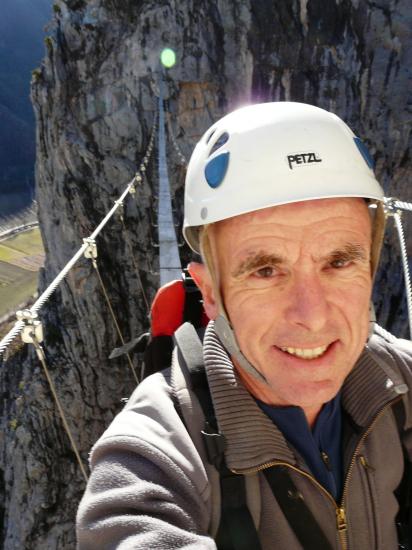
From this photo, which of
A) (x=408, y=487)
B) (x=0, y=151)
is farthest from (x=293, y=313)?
(x=0, y=151)

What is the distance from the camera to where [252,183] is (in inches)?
68.5

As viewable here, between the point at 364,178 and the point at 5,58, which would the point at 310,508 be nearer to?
the point at 364,178

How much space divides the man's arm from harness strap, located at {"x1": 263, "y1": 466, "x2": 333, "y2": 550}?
0.88 ft

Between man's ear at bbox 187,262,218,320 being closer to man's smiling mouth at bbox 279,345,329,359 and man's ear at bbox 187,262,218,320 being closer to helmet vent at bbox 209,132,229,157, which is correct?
man's smiling mouth at bbox 279,345,329,359

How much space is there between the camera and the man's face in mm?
1532

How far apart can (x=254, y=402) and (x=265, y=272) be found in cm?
50

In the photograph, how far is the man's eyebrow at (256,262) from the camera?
Result: 1561mm

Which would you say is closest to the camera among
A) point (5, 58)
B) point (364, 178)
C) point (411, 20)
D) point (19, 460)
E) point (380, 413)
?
point (380, 413)

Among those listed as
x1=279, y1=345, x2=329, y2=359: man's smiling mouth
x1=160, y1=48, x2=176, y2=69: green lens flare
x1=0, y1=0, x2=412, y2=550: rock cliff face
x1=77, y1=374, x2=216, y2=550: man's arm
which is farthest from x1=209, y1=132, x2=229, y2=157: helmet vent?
x1=160, y1=48, x2=176, y2=69: green lens flare

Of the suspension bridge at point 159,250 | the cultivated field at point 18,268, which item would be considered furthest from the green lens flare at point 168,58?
the cultivated field at point 18,268

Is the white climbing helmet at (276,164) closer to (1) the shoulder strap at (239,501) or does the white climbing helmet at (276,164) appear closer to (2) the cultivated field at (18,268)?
(1) the shoulder strap at (239,501)

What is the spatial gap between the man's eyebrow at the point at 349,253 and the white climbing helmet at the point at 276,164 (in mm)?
218

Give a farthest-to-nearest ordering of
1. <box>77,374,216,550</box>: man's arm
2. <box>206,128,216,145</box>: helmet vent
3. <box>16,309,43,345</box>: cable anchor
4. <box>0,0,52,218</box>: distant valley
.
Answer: <box>0,0,52,218</box>: distant valley
<box>16,309,43,345</box>: cable anchor
<box>206,128,216,145</box>: helmet vent
<box>77,374,216,550</box>: man's arm

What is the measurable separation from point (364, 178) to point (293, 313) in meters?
0.74
